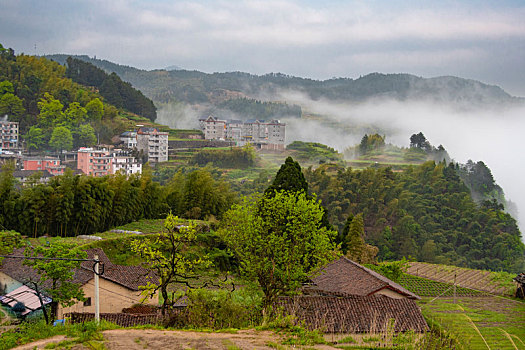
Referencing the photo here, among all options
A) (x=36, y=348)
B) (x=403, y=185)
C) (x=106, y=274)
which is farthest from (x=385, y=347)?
(x=403, y=185)

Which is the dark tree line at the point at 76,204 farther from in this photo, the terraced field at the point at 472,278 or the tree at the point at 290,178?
the terraced field at the point at 472,278

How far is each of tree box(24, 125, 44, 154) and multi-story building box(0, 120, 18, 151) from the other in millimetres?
1207

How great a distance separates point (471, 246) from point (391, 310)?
33831mm

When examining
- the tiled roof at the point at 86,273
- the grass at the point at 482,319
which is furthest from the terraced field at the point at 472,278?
the tiled roof at the point at 86,273

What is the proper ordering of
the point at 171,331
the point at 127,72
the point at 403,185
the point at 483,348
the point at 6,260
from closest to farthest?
the point at 171,331
the point at 483,348
the point at 6,260
the point at 403,185
the point at 127,72

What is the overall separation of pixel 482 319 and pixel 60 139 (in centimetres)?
5032

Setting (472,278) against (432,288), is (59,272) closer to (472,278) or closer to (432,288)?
(432,288)

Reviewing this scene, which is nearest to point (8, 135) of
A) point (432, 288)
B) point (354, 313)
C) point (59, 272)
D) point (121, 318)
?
point (432, 288)

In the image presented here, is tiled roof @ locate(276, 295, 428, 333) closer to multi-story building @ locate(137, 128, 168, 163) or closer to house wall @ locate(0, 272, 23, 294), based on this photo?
house wall @ locate(0, 272, 23, 294)

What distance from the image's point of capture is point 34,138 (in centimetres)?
5578

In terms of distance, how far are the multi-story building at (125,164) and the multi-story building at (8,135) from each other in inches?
616

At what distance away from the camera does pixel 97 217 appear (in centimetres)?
2111

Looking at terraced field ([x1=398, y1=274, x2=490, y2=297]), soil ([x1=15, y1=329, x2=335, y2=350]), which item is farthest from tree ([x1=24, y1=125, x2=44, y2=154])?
soil ([x1=15, y1=329, x2=335, y2=350])

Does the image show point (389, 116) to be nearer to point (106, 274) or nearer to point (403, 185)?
point (403, 185)
